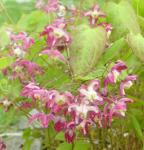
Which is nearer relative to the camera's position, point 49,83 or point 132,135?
point 49,83

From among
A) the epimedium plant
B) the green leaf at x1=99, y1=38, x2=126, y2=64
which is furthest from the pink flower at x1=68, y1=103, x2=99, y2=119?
the green leaf at x1=99, y1=38, x2=126, y2=64

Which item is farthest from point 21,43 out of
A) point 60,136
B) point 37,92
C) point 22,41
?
point 60,136

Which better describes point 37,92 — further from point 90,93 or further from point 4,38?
point 4,38

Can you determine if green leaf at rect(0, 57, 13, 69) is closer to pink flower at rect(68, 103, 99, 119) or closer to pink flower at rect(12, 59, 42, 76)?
pink flower at rect(12, 59, 42, 76)

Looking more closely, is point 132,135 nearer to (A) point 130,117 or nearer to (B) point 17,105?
(A) point 130,117

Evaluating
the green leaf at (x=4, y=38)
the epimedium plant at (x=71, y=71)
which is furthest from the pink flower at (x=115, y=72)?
the green leaf at (x=4, y=38)

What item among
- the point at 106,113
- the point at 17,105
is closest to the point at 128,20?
the point at 106,113

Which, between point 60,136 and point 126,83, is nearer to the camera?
point 126,83
